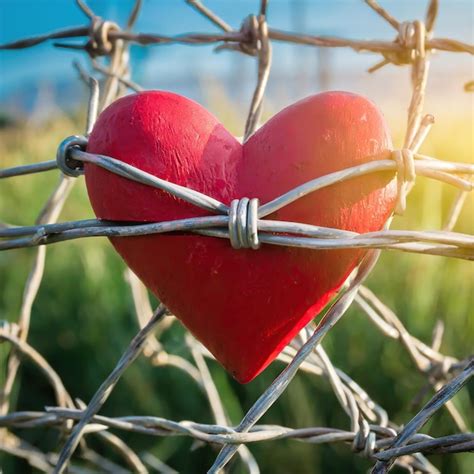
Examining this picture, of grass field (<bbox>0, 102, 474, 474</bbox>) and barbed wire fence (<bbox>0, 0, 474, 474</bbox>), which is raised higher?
grass field (<bbox>0, 102, 474, 474</bbox>)

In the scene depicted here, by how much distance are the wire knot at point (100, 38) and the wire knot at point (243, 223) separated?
0.29 m

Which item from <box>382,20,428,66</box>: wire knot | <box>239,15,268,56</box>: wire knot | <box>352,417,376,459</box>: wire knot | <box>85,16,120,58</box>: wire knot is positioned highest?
<box>85,16,120,58</box>: wire knot

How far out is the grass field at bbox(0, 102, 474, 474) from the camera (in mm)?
1073

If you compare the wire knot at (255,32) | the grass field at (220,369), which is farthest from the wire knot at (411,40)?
the grass field at (220,369)

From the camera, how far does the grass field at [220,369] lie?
107cm

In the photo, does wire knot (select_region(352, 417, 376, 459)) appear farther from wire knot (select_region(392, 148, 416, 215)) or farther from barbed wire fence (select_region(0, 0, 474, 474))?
wire knot (select_region(392, 148, 416, 215))

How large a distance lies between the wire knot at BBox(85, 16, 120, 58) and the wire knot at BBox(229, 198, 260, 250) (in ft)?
0.96

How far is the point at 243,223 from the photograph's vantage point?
391mm

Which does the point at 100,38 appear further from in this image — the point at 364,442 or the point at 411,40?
the point at 364,442

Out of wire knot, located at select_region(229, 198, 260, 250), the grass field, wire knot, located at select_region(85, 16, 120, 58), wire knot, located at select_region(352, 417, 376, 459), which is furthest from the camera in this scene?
the grass field

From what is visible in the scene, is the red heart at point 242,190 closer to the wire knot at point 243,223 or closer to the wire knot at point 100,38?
the wire knot at point 243,223

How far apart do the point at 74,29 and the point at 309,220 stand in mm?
318

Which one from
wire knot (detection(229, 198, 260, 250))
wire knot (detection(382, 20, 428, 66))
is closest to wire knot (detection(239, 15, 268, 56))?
wire knot (detection(382, 20, 428, 66))

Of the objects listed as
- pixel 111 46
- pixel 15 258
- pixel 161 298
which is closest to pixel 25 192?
pixel 15 258
